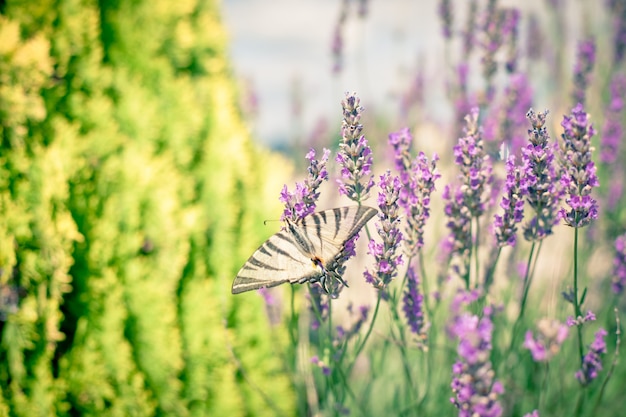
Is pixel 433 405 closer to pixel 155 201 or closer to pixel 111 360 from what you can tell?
pixel 111 360

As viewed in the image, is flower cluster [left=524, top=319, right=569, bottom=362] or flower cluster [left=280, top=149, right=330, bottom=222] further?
flower cluster [left=524, top=319, right=569, bottom=362]

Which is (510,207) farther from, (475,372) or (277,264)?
(277,264)

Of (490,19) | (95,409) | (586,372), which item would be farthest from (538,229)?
(95,409)

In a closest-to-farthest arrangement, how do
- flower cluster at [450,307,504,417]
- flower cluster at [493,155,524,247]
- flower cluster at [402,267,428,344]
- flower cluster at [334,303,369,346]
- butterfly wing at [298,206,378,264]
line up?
flower cluster at [450,307,504,417]
butterfly wing at [298,206,378,264]
flower cluster at [493,155,524,247]
flower cluster at [402,267,428,344]
flower cluster at [334,303,369,346]

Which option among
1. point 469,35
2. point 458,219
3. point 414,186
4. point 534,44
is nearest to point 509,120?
point 469,35

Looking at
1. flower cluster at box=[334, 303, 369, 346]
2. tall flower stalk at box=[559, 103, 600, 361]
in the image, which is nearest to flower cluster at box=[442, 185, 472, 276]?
tall flower stalk at box=[559, 103, 600, 361]

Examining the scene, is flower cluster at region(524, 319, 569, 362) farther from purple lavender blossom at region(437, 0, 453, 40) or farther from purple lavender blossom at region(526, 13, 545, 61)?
purple lavender blossom at region(526, 13, 545, 61)

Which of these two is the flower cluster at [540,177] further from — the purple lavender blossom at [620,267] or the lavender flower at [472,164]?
the purple lavender blossom at [620,267]
